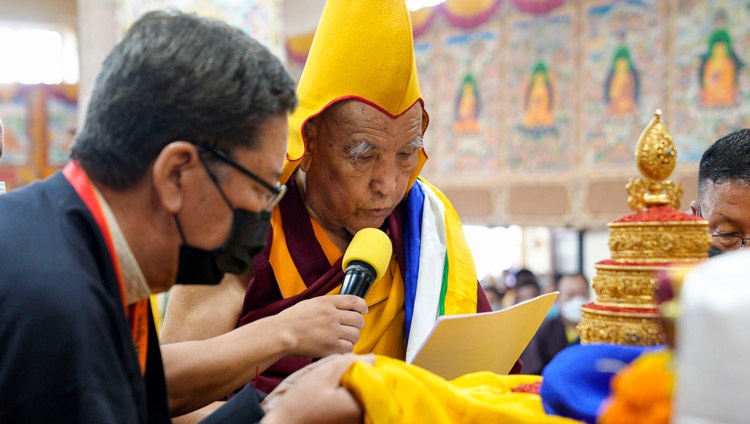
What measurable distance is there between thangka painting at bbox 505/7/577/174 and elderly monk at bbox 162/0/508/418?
5.20 metres

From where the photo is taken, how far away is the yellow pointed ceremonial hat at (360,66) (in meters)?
1.84

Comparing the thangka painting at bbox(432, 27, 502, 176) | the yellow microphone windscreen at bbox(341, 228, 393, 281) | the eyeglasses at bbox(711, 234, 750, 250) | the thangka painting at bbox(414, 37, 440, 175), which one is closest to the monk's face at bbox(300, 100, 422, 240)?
the yellow microphone windscreen at bbox(341, 228, 393, 281)

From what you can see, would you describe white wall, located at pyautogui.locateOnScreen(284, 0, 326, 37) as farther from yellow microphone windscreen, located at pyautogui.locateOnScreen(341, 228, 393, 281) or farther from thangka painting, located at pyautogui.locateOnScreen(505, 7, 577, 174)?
yellow microphone windscreen, located at pyautogui.locateOnScreen(341, 228, 393, 281)

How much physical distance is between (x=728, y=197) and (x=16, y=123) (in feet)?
31.3

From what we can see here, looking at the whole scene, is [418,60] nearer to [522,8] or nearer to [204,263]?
[522,8]

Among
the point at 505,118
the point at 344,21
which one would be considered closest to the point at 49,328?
the point at 344,21

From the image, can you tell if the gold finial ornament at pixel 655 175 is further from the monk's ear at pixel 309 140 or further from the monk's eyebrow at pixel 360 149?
the monk's ear at pixel 309 140

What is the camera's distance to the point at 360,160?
1.83m

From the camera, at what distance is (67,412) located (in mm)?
980

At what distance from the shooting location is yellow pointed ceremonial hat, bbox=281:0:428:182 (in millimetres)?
1840

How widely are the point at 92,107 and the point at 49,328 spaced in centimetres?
37

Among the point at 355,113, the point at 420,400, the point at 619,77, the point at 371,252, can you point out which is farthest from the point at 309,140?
the point at 619,77

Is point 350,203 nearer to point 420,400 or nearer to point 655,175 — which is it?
point 655,175

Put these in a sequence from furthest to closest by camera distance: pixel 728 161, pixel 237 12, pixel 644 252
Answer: pixel 237 12, pixel 728 161, pixel 644 252
